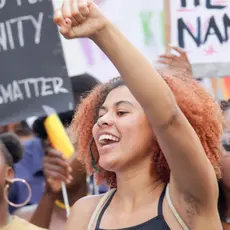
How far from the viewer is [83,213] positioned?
239cm

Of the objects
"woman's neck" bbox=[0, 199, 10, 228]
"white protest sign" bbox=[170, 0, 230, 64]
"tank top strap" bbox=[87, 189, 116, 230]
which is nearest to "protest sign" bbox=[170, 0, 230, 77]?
"white protest sign" bbox=[170, 0, 230, 64]

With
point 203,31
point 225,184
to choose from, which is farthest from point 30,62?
point 225,184

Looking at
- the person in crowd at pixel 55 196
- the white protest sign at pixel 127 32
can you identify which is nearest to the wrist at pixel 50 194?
the person in crowd at pixel 55 196

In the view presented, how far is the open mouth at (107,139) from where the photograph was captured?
7.44 feet

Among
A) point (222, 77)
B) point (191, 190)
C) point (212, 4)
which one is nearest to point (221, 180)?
point (191, 190)

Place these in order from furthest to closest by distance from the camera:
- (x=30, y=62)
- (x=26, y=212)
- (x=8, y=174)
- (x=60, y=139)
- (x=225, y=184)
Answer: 1. (x=26, y=212)
2. (x=30, y=62)
3. (x=60, y=139)
4. (x=8, y=174)
5. (x=225, y=184)

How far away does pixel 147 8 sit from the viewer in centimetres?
404

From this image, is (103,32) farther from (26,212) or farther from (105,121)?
(26,212)

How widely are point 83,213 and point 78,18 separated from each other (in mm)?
810

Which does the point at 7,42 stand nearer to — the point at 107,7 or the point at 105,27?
the point at 107,7

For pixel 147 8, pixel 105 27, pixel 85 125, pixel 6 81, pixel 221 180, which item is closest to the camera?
pixel 105 27

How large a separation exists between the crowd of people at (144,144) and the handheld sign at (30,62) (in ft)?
2.70

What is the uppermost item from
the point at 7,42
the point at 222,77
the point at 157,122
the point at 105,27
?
the point at 105,27

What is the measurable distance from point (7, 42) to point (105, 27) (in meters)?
1.99
